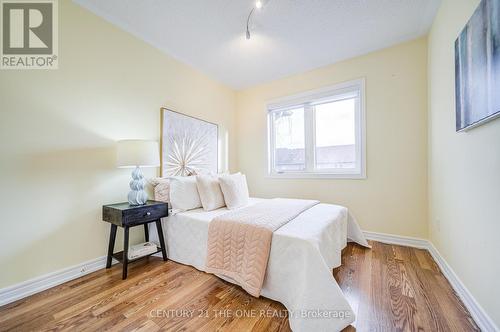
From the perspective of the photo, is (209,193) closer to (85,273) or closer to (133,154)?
(133,154)

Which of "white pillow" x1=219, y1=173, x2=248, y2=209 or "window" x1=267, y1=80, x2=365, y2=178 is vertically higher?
"window" x1=267, y1=80, x2=365, y2=178

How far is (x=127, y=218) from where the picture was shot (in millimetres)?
1751

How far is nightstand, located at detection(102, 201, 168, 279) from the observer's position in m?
1.75

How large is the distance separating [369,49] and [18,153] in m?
3.85

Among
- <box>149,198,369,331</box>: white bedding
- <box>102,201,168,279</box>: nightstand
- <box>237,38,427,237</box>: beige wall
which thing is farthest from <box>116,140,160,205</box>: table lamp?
<box>237,38,427,237</box>: beige wall

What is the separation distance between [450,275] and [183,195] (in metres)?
2.59

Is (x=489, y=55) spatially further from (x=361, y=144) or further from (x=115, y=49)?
(x=115, y=49)

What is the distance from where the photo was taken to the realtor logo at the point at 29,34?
1.53 m

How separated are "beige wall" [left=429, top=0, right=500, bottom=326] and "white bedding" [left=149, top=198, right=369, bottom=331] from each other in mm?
856

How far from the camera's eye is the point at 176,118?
2.66 m

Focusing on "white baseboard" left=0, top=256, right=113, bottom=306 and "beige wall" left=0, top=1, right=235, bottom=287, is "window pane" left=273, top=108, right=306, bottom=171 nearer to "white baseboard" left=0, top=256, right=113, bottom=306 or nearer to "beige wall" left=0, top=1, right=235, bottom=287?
"beige wall" left=0, top=1, right=235, bottom=287

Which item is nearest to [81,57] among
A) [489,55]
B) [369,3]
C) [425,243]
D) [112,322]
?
[112,322]

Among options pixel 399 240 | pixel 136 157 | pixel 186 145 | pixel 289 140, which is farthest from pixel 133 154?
pixel 399 240

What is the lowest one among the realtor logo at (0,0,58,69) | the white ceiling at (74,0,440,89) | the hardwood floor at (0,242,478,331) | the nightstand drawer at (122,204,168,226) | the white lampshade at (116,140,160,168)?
the hardwood floor at (0,242,478,331)
